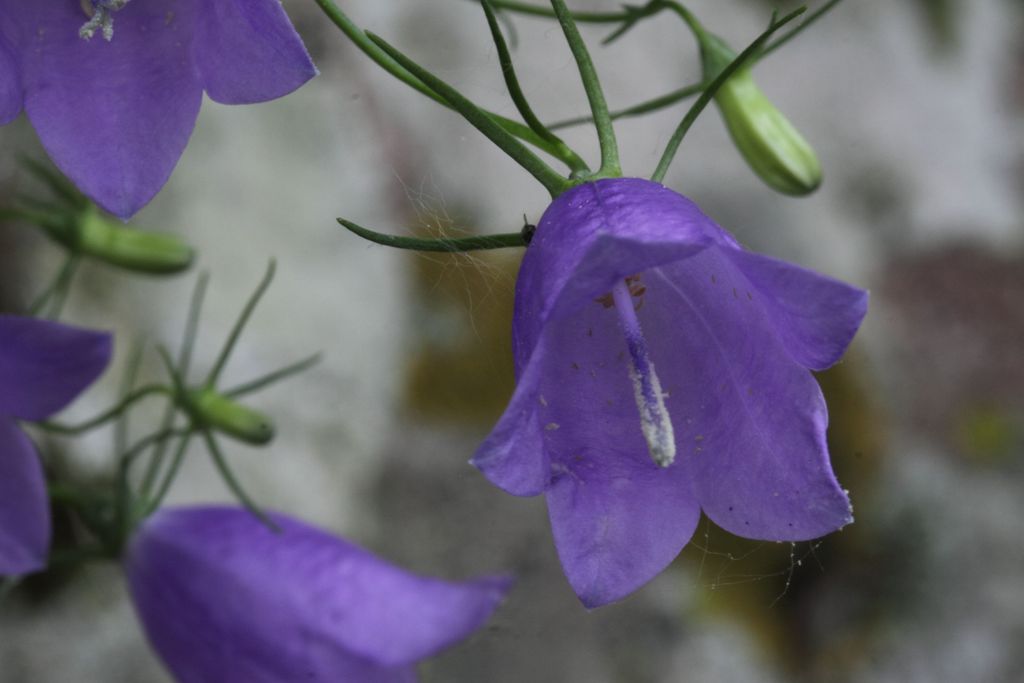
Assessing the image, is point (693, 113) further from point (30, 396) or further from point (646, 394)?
point (30, 396)

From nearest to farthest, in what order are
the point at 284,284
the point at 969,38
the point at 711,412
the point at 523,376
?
the point at 523,376 → the point at 711,412 → the point at 284,284 → the point at 969,38

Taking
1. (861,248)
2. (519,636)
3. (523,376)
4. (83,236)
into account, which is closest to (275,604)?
(83,236)

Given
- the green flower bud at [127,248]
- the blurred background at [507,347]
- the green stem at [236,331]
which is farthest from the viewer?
the blurred background at [507,347]

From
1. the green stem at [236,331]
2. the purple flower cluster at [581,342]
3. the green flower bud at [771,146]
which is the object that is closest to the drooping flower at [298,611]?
the purple flower cluster at [581,342]

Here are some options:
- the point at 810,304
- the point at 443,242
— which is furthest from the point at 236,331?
the point at 810,304

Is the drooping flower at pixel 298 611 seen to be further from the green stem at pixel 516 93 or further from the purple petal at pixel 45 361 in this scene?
the green stem at pixel 516 93

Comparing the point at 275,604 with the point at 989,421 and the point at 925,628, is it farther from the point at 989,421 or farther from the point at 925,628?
the point at 989,421
